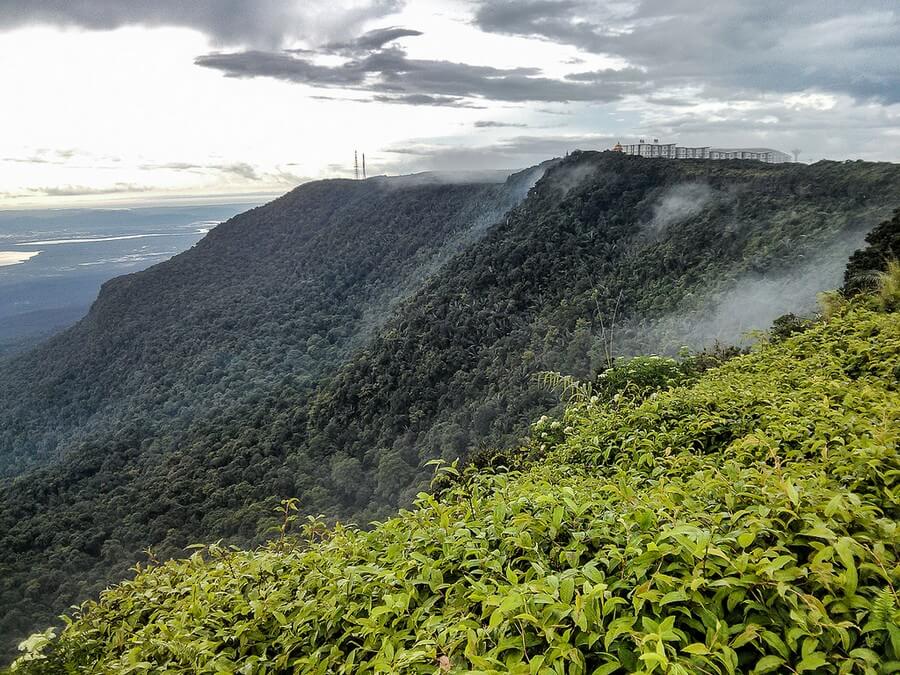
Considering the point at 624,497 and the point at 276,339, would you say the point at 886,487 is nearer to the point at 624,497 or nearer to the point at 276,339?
the point at 624,497

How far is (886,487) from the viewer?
1.82m

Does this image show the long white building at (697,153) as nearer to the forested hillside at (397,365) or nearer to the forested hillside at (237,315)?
the forested hillside at (397,365)

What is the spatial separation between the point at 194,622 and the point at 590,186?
42.1m

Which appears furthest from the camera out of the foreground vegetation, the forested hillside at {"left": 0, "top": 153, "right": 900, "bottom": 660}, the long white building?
the long white building

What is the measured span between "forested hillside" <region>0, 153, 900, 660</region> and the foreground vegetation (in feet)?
17.5

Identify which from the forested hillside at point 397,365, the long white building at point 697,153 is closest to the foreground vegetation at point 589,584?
the forested hillside at point 397,365

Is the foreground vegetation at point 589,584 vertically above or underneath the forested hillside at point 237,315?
above

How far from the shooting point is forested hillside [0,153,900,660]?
22.6 metres

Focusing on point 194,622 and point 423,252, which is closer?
point 194,622

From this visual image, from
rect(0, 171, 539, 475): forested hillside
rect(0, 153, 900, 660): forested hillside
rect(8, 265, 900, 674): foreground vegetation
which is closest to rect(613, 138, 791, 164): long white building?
rect(0, 153, 900, 660): forested hillside

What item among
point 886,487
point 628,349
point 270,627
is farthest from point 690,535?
point 628,349

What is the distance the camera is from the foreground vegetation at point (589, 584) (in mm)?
1282

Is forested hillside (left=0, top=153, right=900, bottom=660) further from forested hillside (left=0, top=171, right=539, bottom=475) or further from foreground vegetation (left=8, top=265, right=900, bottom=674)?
foreground vegetation (left=8, top=265, right=900, bottom=674)

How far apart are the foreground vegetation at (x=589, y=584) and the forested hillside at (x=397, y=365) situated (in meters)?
5.32
